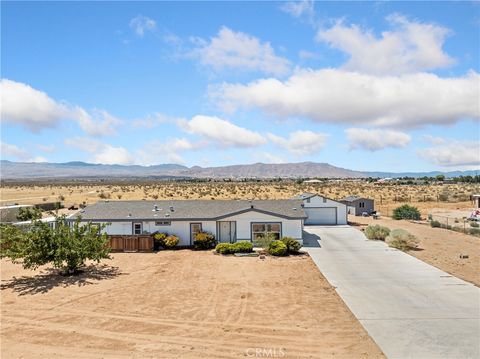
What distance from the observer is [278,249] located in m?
28.0

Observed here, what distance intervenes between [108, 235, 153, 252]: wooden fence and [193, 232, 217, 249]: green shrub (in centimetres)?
322

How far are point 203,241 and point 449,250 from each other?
17.1m

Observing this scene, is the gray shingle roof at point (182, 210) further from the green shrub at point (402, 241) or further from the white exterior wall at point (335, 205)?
the white exterior wall at point (335, 205)

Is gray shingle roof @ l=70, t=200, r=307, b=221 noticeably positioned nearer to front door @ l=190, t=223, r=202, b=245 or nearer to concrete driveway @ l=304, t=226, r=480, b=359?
front door @ l=190, t=223, r=202, b=245

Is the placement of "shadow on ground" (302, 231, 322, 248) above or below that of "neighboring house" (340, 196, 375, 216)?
below

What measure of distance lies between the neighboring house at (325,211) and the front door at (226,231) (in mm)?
13606

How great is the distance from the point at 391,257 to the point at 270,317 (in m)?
14.1

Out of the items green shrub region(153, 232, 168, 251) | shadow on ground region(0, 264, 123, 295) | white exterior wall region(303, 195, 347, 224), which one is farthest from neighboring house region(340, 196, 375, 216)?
shadow on ground region(0, 264, 123, 295)

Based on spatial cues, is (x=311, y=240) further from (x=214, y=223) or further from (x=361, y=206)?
(x=361, y=206)

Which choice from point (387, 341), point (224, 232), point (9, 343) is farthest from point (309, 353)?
point (224, 232)

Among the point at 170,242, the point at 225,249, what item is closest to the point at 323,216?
the point at 225,249

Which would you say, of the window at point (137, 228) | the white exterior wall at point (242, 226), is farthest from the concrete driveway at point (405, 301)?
the window at point (137, 228)

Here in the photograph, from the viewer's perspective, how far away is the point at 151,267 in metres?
25.2

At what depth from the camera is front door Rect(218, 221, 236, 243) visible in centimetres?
3206
